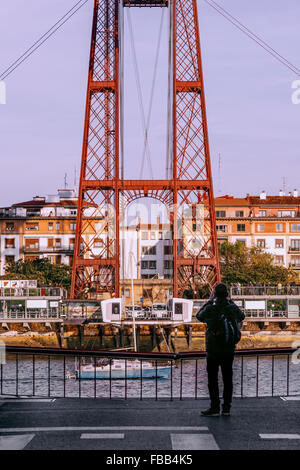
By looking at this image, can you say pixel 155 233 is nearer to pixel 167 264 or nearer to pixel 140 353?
pixel 167 264

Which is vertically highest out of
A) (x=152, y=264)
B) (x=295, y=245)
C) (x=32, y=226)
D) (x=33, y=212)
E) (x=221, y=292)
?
(x=33, y=212)

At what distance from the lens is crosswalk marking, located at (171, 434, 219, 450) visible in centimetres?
850

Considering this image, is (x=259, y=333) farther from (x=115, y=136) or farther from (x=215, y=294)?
(x=215, y=294)

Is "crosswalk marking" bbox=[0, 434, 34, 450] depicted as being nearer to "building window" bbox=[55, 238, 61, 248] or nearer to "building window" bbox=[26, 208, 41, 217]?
"building window" bbox=[55, 238, 61, 248]

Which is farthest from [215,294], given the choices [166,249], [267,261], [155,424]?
[166,249]

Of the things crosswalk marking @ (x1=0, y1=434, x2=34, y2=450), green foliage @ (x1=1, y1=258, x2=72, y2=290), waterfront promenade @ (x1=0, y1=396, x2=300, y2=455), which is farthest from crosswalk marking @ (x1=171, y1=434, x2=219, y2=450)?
green foliage @ (x1=1, y1=258, x2=72, y2=290)

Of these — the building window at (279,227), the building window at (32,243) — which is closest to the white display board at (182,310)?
Answer: the building window at (279,227)

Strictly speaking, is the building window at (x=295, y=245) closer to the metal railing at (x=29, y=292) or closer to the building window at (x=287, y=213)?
the building window at (x=287, y=213)

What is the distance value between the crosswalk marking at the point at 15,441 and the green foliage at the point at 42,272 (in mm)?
71668

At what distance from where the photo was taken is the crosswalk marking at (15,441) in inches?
336

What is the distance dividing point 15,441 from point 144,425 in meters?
1.74

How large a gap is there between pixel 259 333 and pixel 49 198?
151 feet

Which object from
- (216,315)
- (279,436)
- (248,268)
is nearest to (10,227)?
(248,268)

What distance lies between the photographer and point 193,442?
8.77 metres
